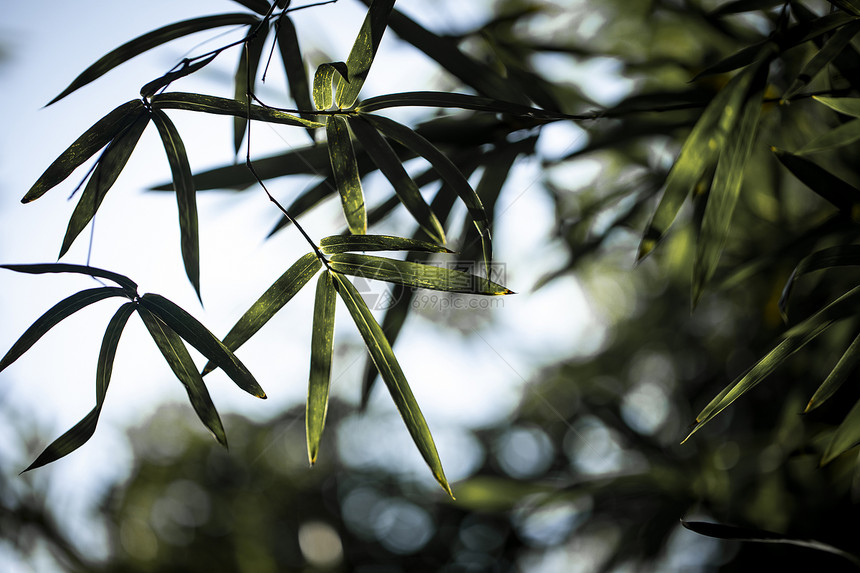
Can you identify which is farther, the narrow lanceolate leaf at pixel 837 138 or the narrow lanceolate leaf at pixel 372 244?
the narrow lanceolate leaf at pixel 837 138

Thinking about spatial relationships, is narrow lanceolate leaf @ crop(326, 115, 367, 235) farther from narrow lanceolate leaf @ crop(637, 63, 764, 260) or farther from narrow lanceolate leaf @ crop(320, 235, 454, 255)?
narrow lanceolate leaf @ crop(637, 63, 764, 260)

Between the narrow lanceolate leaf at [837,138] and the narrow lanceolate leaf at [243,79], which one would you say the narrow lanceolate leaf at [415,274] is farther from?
the narrow lanceolate leaf at [837,138]

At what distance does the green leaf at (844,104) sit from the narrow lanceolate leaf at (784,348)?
13 cm

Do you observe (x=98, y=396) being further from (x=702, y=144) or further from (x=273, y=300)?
(x=702, y=144)

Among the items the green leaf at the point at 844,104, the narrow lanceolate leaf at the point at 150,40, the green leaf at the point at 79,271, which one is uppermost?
the narrow lanceolate leaf at the point at 150,40

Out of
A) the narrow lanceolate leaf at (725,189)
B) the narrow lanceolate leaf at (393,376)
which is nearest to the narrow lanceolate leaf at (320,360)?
the narrow lanceolate leaf at (393,376)

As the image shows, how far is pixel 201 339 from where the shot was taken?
255 millimetres

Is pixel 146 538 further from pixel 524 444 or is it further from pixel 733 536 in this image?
pixel 733 536

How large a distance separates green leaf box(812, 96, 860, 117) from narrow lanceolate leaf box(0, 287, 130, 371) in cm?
46

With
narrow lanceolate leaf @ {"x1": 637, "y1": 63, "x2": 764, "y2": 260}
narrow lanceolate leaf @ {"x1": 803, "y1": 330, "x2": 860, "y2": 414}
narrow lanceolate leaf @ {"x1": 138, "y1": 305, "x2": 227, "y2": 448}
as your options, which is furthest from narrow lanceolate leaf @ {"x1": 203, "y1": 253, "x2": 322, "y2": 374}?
narrow lanceolate leaf @ {"x1": 803, "y1": 330, "x2": 860, "y2": 414}

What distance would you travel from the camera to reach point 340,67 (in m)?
0.23

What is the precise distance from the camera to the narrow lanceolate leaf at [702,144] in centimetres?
33

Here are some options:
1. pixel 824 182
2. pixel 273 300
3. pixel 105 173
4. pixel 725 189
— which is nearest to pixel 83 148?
pixel 105 173

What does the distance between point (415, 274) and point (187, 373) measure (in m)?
0.15
